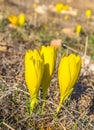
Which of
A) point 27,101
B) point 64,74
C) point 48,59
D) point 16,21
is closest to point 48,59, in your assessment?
point 48,59

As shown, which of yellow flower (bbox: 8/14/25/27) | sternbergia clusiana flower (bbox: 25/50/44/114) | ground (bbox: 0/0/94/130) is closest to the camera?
A: sternbergia clusiana flower (bbox: 25/50/44/114)

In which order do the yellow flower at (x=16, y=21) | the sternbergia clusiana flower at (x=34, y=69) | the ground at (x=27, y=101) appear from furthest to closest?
1. the yellow flower at (x=16, y=21)
2. the ground at (x=27, y=101)
3. the sternbergia clusiana flower at (x=34, y=69)

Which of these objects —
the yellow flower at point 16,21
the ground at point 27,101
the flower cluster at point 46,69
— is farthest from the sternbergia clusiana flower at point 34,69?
the yellow flower at point 16,21

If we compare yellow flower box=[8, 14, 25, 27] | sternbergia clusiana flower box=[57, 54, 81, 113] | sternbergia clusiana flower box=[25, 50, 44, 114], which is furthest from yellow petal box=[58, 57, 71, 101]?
yellow flower box=[8, 14, 25, 27]

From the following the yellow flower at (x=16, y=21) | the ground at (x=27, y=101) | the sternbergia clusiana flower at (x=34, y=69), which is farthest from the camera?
the yellow flower at (x=16, y=21)

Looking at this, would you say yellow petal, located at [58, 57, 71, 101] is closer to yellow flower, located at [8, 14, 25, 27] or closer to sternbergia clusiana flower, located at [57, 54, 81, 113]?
sternbergia clusiana flower, located at [57, 54, 81, 113]

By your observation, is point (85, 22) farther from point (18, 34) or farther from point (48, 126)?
point (48, 126)

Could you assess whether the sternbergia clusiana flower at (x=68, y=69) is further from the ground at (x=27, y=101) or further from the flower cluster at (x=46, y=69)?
the ground at (x=27, y=101)

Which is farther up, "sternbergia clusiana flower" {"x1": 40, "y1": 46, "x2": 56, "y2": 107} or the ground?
"sternbergia clusiana flower" {"x1": 40, "y1": 46, "x2": 56, "y2": 107}

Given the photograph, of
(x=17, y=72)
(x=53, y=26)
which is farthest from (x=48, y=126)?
(x=53, y=26)

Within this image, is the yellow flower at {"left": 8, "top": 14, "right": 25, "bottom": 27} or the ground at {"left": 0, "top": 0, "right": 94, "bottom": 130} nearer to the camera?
the ground at {"left": 0, "top": 0, "right": 94, "bottom": 130}

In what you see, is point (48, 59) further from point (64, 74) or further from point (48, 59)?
point (64, 74)
